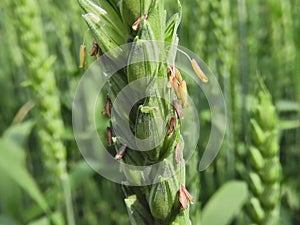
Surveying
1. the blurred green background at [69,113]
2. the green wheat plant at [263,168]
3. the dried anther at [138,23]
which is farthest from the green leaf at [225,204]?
the dried anther at [138,23]

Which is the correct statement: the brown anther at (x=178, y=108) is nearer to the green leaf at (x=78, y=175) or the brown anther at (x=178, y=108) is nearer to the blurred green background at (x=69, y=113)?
the blurred green background at (x=69, y=113)

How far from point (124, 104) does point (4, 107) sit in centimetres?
209

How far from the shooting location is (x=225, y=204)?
149 cm

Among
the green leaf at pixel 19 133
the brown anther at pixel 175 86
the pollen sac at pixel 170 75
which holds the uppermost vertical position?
the pollen sac at pixel 170 75

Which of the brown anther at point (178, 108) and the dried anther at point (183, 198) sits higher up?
the brown anther at point (178, 108)

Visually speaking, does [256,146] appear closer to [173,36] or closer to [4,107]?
[173,36]

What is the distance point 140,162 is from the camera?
0.64 metres

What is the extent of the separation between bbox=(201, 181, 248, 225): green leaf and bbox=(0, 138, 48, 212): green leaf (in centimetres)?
47

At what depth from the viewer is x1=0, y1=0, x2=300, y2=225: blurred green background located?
143cm

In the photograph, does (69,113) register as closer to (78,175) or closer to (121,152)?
(78,175)

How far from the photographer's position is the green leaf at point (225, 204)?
1430 millimetres

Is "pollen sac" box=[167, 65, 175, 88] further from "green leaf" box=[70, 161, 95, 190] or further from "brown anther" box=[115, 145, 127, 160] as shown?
"green leaf" box=[70, 161, 95, 190]

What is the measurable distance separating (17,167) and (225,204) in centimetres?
65

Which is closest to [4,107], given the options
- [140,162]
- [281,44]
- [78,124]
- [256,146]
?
[78,124]
